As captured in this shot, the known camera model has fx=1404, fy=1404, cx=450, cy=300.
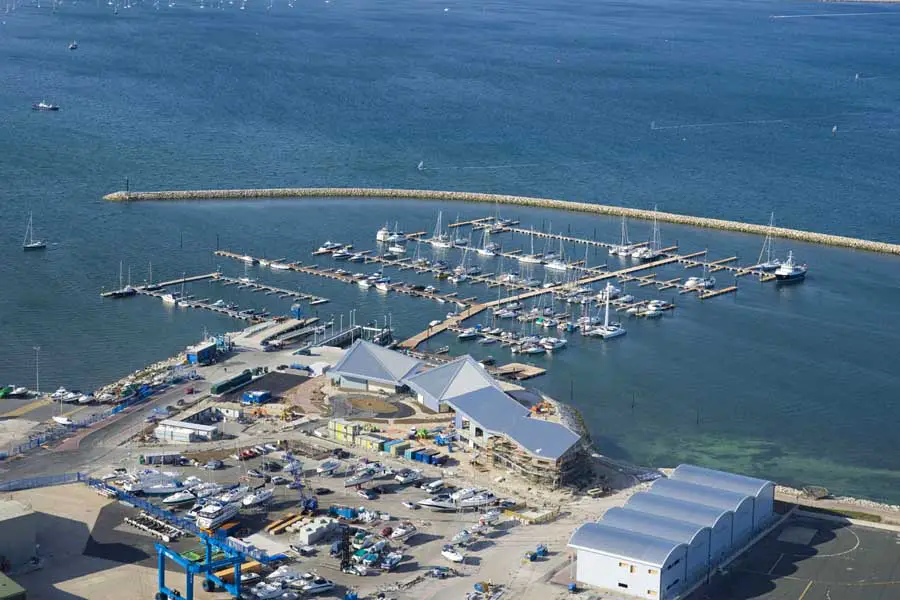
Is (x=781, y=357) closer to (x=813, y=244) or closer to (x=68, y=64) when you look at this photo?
(x=813, y=244)

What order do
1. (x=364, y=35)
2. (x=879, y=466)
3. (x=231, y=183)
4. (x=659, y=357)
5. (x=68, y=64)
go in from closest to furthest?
1. (x=879, y=466)
2. (x=659, y=357)
3. (x=231, y=183)
4. (x=68, y=64)
5. (x=364, y=35)

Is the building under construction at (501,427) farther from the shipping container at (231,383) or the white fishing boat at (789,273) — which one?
the white fishing boat at (789,273)

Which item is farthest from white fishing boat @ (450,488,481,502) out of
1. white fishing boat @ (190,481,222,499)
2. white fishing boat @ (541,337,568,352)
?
white fishing boat @ (541,337,568,352)

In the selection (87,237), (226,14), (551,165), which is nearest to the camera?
(87,237)

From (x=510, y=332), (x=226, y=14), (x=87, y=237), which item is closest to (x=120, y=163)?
(x=87, y=237)

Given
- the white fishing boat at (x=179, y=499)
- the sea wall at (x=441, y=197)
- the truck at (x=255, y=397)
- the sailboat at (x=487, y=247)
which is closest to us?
the white fishing boat at (x=179, y=499)

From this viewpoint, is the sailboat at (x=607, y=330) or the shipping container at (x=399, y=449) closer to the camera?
the shipping container at (x=399, y=449)

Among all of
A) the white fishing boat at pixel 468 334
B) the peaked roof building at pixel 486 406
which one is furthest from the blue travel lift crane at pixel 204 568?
the white fishing boat at pixel 468 334
